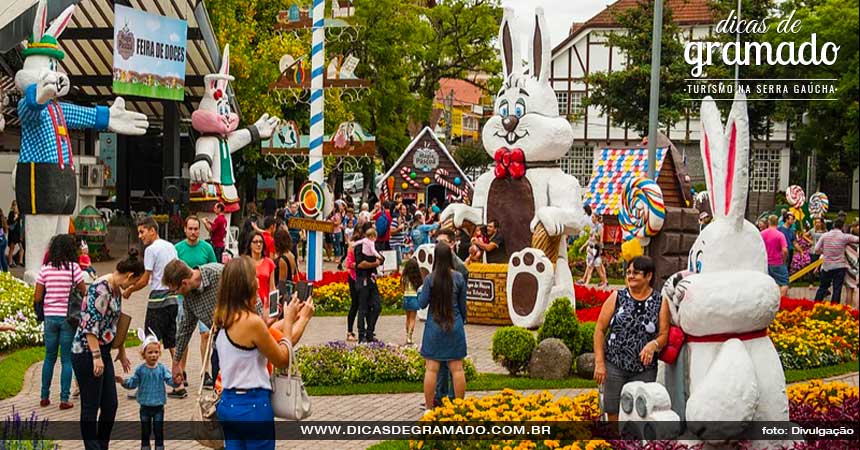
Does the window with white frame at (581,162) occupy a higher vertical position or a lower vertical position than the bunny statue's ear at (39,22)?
lower

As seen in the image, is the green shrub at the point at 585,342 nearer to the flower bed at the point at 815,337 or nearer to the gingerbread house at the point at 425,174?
the flower bed at the point at 815,337

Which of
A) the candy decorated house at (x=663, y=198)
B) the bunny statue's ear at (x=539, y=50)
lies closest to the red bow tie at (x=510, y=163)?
the bunny statue's ear at (x=539, y=50)

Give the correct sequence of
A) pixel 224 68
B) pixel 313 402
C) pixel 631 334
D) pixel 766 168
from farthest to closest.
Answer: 1. pixel 766 168
2. pixel 224 68
3. pixel 313 402
4. pixel 631 334

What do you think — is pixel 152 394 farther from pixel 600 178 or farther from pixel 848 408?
pixel 600 178

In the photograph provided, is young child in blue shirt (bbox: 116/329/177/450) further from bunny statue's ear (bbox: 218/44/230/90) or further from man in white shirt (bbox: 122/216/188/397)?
bunny statue's ear (bbox: 218/44/230/90)

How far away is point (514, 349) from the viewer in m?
11.9

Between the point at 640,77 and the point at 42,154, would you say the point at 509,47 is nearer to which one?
the point at 42,154

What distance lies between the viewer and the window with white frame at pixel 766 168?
4725cm

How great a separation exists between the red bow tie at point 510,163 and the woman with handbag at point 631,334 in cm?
863

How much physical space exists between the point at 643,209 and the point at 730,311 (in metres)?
5.37

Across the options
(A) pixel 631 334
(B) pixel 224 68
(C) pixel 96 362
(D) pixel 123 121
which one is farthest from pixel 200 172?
(A) pixel 631 334

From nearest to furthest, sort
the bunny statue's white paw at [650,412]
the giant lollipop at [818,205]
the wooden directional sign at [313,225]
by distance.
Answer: the bunny statue's white paw at [650,412] → the wooden directional sign at [313,225] → the giant lollipop at [818,205]

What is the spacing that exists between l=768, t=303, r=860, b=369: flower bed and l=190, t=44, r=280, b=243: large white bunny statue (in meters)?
12.5

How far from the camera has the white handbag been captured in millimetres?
6523
